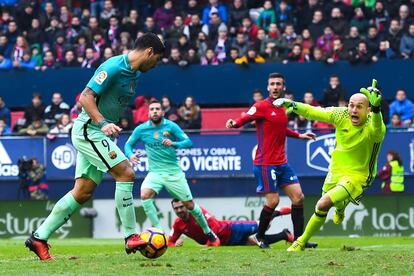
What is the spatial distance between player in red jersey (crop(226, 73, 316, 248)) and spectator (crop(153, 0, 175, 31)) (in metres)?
12.1

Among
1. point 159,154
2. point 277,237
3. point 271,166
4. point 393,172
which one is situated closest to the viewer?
point 271,166

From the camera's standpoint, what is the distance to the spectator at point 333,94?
2405 cm

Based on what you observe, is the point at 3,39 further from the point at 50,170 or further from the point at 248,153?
the point at 248,153

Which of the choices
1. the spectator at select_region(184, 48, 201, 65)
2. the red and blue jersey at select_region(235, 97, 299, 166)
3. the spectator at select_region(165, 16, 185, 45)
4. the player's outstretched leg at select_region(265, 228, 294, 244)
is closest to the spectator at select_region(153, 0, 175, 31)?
the spectator at select_region(165, 16, 185, 45)

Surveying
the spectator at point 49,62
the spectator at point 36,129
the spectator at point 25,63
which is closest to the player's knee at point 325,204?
the spectator at point 36,129

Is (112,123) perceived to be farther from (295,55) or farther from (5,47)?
(5,47)

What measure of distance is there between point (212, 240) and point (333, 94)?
8132mm

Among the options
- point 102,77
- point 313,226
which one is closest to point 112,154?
point 102,77

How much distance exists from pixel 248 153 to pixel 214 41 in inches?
190

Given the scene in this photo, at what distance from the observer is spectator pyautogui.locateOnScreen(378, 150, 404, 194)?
22.3 meters

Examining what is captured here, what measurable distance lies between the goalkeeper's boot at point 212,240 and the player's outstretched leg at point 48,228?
513cm

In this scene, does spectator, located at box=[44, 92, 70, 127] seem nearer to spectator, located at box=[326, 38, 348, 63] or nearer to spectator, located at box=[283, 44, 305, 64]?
spectator, located at box=[283, 44, 305, 64]

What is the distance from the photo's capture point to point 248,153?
23.1 metres

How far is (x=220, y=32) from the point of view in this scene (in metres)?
26.6
